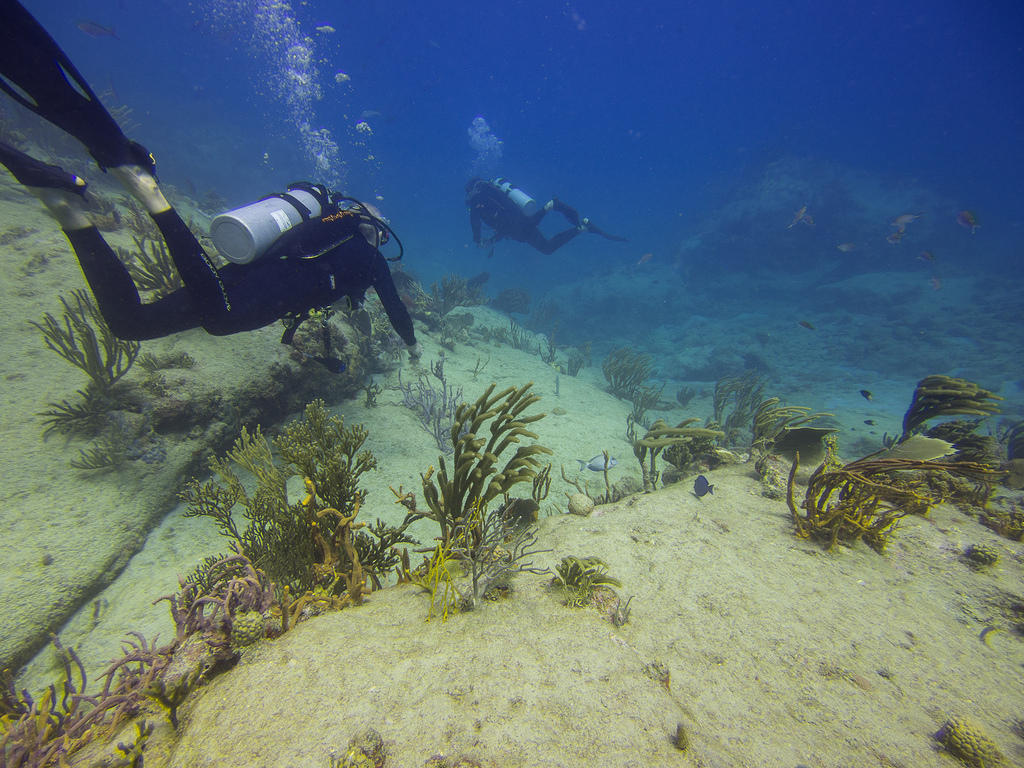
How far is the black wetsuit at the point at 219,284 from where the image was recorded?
3.14 metres

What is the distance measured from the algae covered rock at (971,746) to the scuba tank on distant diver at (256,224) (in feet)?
19.3

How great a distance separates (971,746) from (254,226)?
6035 millimetres

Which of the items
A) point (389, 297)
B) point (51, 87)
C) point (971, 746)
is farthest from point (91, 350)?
point (971, 746)

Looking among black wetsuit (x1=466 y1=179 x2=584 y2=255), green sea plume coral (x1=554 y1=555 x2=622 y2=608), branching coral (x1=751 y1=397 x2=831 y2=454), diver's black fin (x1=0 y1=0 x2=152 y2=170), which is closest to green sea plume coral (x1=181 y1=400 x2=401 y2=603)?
green sea plume coral (x1=554 y1=555 x2=622 y2=608)

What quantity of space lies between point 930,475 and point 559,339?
15.2 m

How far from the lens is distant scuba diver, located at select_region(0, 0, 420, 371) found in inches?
103

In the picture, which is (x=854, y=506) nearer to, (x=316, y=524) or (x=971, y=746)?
(x=971, y=746)

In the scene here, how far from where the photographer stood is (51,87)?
2586 mm

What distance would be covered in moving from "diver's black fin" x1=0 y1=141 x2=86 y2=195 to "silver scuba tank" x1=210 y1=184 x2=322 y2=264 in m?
0.87

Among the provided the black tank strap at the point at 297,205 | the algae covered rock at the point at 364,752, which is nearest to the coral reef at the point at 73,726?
the algae covered rock at the point at 364,752

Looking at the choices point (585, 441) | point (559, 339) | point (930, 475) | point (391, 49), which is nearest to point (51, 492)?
point (585, 441)

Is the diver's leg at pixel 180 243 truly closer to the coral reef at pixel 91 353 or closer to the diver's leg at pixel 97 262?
the diver's leg at pixel 97 262

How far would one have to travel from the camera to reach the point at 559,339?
18.6 m

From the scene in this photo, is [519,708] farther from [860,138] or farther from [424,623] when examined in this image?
[860,138]
